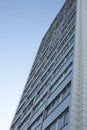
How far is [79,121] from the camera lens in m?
19.4

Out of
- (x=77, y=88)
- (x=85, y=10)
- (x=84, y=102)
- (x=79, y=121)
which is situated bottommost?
(x=79, y=121)

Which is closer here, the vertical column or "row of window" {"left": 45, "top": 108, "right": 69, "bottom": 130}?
the vertical column

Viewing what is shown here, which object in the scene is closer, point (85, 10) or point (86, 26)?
point (86, 26)

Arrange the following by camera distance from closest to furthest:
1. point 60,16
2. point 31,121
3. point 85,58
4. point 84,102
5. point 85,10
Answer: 1. point 84,102
2. point 85,58
3. point 31,121
4. point 85,10
5. point 60,16

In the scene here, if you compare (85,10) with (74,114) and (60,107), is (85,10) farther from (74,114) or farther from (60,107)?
(74,114)

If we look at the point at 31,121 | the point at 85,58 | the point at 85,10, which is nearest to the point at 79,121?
the point at 85,58

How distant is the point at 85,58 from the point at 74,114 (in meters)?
8.08

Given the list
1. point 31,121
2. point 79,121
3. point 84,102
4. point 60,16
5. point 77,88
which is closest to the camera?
point 79,121

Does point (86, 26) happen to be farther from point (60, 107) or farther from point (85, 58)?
point (60, 107)

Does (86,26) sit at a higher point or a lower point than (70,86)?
higher

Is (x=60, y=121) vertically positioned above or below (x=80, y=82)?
below

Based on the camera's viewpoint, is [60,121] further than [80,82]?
No

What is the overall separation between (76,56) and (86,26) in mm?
7658

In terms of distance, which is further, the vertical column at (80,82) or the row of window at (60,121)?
the row of window at (60,121)
